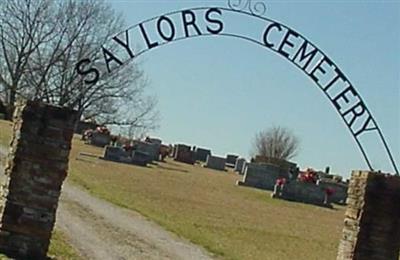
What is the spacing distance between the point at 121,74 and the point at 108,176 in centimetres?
2660

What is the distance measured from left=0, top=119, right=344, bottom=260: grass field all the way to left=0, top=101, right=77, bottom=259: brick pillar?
548cm

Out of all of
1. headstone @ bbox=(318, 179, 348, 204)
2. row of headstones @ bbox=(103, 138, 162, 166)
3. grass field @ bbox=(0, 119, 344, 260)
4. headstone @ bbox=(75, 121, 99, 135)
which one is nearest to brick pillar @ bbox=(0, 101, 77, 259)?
grass field @ bbox=(0, 119, 344, 260)

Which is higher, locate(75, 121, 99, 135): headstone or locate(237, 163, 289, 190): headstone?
locate(75, 121, 99, 135): headstone

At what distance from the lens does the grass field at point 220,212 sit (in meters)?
17.1

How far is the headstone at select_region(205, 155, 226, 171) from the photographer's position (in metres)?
52.9

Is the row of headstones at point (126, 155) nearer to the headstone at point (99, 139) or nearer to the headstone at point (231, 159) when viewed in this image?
the headstone at point (99, 139)

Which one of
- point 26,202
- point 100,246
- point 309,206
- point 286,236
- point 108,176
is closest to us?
point 26,202

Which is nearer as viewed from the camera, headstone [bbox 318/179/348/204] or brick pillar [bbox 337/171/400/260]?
brick pillar [bbox 337/171/400/260]

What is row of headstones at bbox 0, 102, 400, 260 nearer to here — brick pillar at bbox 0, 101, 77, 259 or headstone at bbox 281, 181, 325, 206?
brick pillar at bbox 0, 101, 77, 259

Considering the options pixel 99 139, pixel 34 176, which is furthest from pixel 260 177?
pixel 34 176

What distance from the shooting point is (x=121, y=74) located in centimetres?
5450

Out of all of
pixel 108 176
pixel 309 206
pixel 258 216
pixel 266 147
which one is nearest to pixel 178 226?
pixel 258 216

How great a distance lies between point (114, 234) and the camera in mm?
14789

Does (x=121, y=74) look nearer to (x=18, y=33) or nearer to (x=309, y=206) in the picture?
(x=18, y=33)
